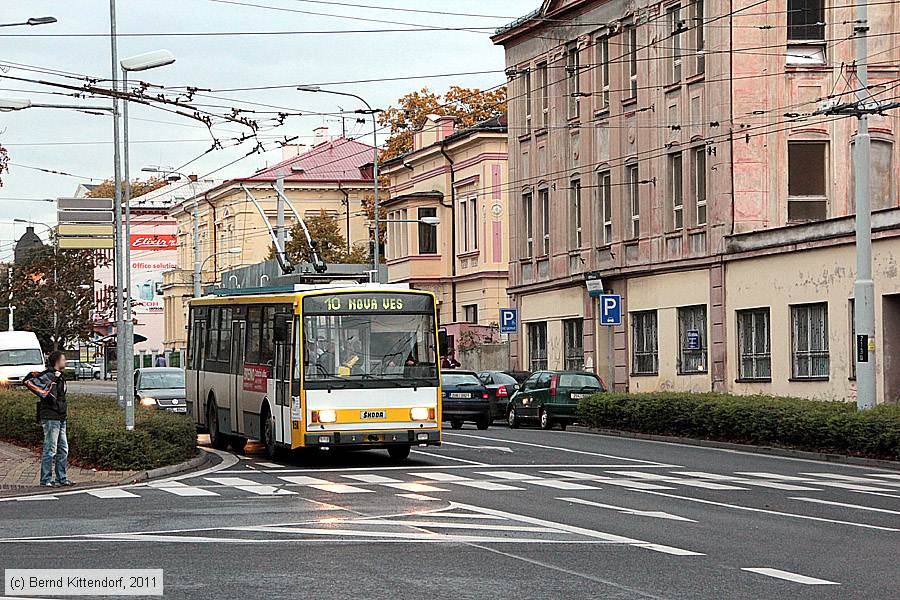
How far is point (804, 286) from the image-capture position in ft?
123

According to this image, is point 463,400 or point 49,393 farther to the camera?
point 463,400

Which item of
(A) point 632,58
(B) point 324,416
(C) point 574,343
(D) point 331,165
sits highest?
(D) point 331,165

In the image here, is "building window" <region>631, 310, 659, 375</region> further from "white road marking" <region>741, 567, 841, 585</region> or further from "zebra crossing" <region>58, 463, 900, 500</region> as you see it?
"white road marking" <region>741, 567, 841, 585</region>

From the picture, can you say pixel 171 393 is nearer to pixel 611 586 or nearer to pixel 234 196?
pixel 611 586

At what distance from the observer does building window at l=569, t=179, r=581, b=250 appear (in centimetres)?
5091

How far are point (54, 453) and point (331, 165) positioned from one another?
73204 millimetres

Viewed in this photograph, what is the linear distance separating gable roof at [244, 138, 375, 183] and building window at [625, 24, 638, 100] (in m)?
45.2

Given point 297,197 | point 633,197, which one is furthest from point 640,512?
point 297,197

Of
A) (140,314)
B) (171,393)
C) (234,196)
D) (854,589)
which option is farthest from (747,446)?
(140,314)

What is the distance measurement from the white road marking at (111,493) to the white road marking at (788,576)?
1015 cm

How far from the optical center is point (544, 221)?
2126 inches

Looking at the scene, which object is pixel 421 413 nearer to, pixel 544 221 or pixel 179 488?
pixel 179 488

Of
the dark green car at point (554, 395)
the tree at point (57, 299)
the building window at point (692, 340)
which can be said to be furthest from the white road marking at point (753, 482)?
the tree at point (57, 299)

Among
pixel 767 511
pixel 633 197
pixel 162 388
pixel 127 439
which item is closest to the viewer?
pixel 767 511
